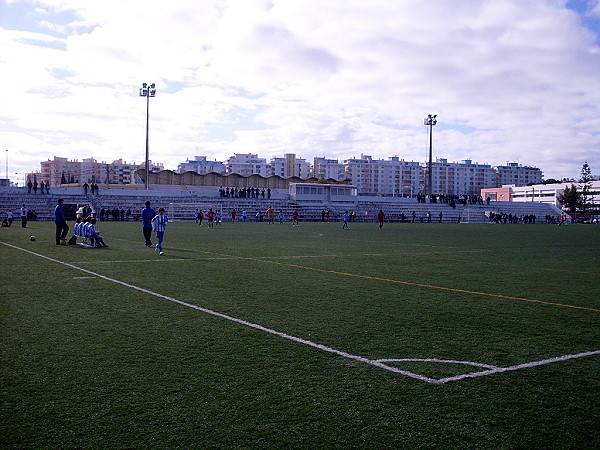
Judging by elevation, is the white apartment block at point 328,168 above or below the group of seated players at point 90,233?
above

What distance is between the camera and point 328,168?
190875 mm

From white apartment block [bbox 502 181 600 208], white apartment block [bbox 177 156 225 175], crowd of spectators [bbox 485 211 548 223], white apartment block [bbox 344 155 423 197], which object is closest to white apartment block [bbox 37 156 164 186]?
white apartment block [bbox 177 156 225 175]

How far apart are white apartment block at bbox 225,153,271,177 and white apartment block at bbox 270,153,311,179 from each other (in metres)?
3.10

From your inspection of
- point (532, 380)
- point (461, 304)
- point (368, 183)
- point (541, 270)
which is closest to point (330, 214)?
point (541, 270)

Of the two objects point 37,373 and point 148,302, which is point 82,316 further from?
point 37,373

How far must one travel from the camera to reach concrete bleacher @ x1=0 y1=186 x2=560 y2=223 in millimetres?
52719

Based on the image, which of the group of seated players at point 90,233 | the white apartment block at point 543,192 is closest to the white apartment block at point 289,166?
the white apartment block at point 543,192

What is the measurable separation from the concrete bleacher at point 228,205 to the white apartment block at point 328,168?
368ft

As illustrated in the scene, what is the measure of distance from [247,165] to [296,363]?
173 meters

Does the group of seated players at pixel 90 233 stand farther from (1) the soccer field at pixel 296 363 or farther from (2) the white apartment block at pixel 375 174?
(2) the white apartment block at pixel 375 174

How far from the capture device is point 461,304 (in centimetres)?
923

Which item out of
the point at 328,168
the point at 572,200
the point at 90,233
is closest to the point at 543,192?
the point at 572,200

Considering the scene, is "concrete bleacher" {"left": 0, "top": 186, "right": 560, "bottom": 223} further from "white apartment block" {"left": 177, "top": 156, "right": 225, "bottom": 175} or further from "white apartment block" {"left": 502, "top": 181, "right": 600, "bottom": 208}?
"white apartment block" {"left": 177, "top": 156, "right": 225, "bottom": 175}

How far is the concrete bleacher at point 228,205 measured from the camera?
2076 inches
